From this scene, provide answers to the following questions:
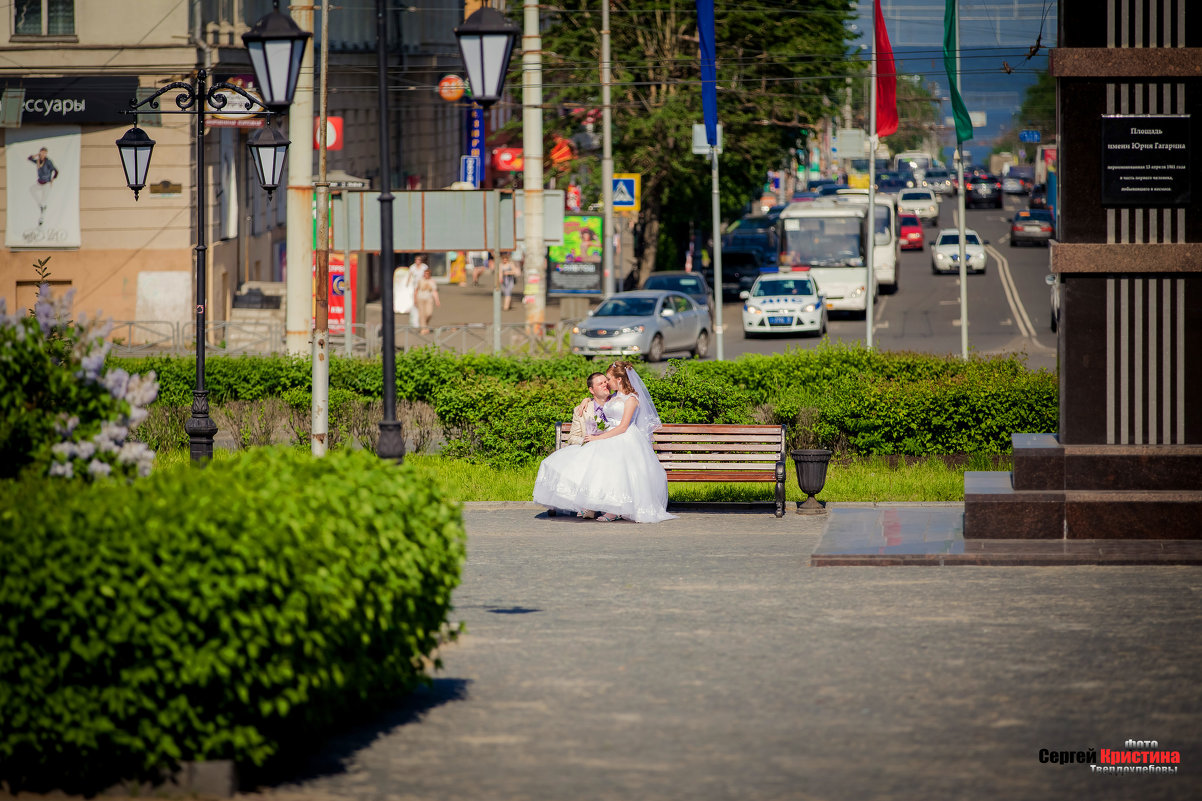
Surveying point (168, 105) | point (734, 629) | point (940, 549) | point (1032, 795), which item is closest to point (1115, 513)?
point (940, 549)

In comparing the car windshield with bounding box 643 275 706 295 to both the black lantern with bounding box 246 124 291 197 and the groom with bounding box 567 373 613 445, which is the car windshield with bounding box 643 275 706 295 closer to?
the black lantern with bounding box 246 124 291 197

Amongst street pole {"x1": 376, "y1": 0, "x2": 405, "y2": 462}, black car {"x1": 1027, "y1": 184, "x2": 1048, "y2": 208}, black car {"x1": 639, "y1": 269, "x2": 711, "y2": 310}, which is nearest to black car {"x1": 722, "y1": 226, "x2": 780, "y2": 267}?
black car {"x1": 639, "y1": 269, "x2": 711, "y2": 310}

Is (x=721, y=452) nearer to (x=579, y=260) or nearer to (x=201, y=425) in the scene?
(x=201, y=425)

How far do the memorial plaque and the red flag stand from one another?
51.7 ft

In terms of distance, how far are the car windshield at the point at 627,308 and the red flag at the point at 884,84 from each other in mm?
7671

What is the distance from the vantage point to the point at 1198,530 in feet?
40.0

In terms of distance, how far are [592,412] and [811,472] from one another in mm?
2298

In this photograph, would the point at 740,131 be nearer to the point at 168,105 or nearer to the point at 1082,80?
the point at 168,105

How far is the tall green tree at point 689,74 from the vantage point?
152 feet

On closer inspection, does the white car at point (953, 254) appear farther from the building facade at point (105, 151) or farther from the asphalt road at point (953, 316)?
the building facade at point (105, 151)

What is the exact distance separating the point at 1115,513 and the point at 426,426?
8.74 metres

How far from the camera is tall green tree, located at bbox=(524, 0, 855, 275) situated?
4625 centimetres

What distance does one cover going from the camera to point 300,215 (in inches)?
848

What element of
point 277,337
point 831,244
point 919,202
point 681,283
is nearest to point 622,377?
point 277,337
